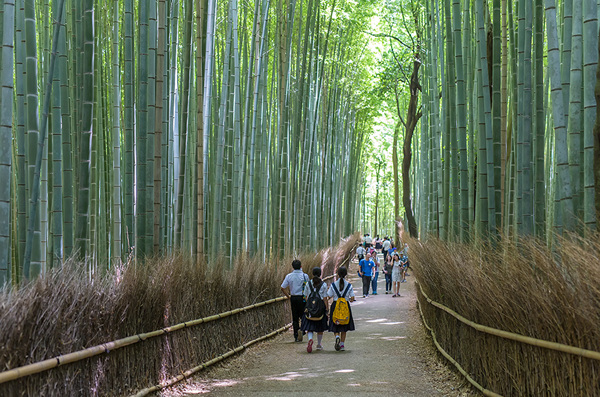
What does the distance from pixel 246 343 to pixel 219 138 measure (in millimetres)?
2351

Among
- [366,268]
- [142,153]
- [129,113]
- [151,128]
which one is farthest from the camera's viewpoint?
[366,268]

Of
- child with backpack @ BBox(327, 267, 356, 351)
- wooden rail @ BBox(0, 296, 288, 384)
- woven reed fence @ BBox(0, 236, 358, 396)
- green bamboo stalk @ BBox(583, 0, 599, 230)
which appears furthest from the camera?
child with backpack @ BBox(327, 267, 356, 351)

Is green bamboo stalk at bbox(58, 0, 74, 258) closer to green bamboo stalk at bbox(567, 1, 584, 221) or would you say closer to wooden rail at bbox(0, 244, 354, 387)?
wooden rail at bbox(0, 244, 354, 387)

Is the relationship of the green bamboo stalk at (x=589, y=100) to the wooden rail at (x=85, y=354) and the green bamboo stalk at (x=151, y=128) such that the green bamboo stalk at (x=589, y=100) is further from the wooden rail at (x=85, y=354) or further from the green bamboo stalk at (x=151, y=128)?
the green bamboo stalk at (x=151, y=128)

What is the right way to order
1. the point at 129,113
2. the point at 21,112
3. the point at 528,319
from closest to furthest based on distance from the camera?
the point at 528,319, the point at 21,112, the point at 129,113

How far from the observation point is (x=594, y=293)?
3199mm

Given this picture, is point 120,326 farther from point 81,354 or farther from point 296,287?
point 296,287

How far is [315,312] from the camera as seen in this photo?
7.52m

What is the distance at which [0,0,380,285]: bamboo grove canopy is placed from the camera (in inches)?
189

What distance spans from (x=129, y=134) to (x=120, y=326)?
2.34 meters

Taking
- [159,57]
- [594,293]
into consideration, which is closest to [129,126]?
[159,57]

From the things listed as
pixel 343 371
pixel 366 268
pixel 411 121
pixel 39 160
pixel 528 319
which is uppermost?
pixel 411 121

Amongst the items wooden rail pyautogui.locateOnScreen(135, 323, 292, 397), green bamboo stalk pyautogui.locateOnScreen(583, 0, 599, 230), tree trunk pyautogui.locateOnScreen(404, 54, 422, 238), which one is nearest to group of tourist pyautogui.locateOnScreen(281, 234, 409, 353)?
wooden rail pyautogui.locateOnScreen(135, 323, 292, 397)

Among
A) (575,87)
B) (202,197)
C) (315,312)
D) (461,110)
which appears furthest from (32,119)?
(461,110)
